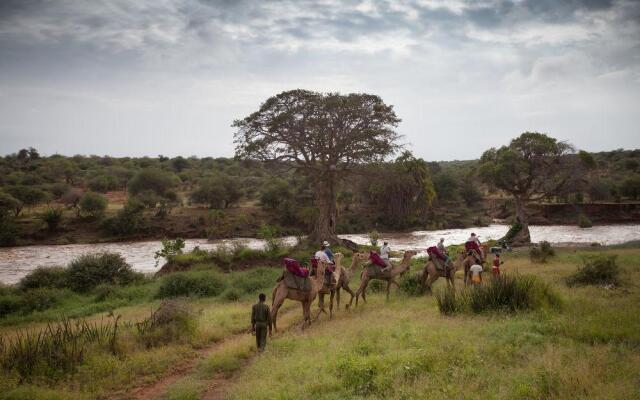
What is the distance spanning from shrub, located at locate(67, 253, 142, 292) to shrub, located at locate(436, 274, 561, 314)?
854 inches

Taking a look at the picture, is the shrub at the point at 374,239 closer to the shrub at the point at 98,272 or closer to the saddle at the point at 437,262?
the shrub at the point at 98,272

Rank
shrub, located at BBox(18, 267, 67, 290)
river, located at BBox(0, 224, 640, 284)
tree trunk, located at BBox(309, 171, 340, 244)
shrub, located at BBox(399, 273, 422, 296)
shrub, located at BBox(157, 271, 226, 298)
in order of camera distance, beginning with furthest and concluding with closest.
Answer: river, located at BBox(0, 224, 640, 284), tree trunk, located at BBox(309, 171, 340, 244), shrub, located at BBox(18, 267, 67, 290), shrub, located at BBox(157, 271, 226, 298), shrub, located at BBox(399, 273, 422, 296)

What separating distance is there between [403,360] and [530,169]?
112ft

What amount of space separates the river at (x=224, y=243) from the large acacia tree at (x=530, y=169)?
15.8 feet

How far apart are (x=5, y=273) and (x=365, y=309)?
31.9 metres

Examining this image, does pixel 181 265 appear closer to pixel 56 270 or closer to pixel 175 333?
pixel 56 270

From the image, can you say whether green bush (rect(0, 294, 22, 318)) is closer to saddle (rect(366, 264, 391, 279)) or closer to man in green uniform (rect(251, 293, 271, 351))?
man in green uniform (rect(251, 293, 271, 351))

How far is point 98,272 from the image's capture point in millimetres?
27141

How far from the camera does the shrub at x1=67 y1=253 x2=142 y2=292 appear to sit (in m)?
26.4

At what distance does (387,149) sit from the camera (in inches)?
1346

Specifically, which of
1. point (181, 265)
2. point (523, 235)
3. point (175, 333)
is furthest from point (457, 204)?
point (175, 333)

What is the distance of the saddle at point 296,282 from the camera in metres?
12.8

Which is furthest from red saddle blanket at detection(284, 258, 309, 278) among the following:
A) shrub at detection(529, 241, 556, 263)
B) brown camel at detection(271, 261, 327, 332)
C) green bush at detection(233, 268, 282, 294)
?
shrub at detection(529, 241, 556, 263)

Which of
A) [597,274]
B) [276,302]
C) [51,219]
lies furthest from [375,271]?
[51,219]
